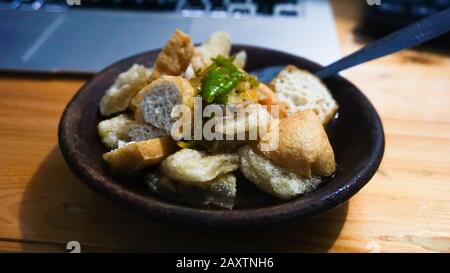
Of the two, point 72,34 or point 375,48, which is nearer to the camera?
point 375,48

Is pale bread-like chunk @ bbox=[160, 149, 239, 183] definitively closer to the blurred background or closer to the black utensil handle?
the black utensil handle

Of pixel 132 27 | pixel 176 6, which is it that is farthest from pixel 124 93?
pixel 176 6

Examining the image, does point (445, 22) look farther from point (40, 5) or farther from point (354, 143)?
point (40, 5)

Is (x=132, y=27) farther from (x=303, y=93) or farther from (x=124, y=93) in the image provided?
(x=303, y=93)

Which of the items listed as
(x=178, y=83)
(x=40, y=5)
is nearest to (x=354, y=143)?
(x=178, y=83)

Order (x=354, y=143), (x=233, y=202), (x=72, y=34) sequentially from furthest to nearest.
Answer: (x=72, y=34), (x=354, y=143), (x=233, y=202)

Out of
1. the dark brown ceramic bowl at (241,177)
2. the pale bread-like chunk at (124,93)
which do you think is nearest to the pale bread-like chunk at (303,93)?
the dark brown ceramic bowl at (241,177)

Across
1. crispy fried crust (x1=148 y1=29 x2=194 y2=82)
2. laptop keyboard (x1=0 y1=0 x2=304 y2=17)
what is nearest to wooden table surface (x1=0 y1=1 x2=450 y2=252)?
crispy fried crust (x1=148 y1=29 x2=194 y2=82)
